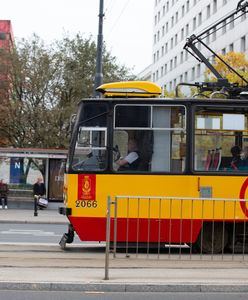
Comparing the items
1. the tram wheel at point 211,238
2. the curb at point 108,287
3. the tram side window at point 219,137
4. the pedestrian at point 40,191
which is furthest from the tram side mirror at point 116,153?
the pedestrian at point 40,191

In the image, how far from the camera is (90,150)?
11148 millimetres

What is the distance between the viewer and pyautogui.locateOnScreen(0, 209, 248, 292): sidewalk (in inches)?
300

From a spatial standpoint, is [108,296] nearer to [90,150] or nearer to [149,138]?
[90,150]

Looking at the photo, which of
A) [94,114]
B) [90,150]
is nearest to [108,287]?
[90,150]

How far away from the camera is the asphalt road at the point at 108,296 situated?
7225mm

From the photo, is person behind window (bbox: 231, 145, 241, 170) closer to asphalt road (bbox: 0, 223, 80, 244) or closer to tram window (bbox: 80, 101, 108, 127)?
tram window (bbox: 80, 101, 108, 127)

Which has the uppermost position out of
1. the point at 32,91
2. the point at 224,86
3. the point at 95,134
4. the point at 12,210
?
the point at 32,91

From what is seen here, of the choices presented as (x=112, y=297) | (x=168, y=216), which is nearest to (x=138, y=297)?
(x=112, y=297)

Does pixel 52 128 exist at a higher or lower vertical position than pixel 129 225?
higher

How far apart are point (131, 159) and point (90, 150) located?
0.81 metres

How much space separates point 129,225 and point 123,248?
22.7 inches

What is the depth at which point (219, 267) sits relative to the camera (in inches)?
369

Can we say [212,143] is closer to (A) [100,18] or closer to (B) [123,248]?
(B) [123,248]

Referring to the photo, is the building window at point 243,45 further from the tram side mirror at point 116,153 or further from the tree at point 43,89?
the tram side mirror at point 116,153
